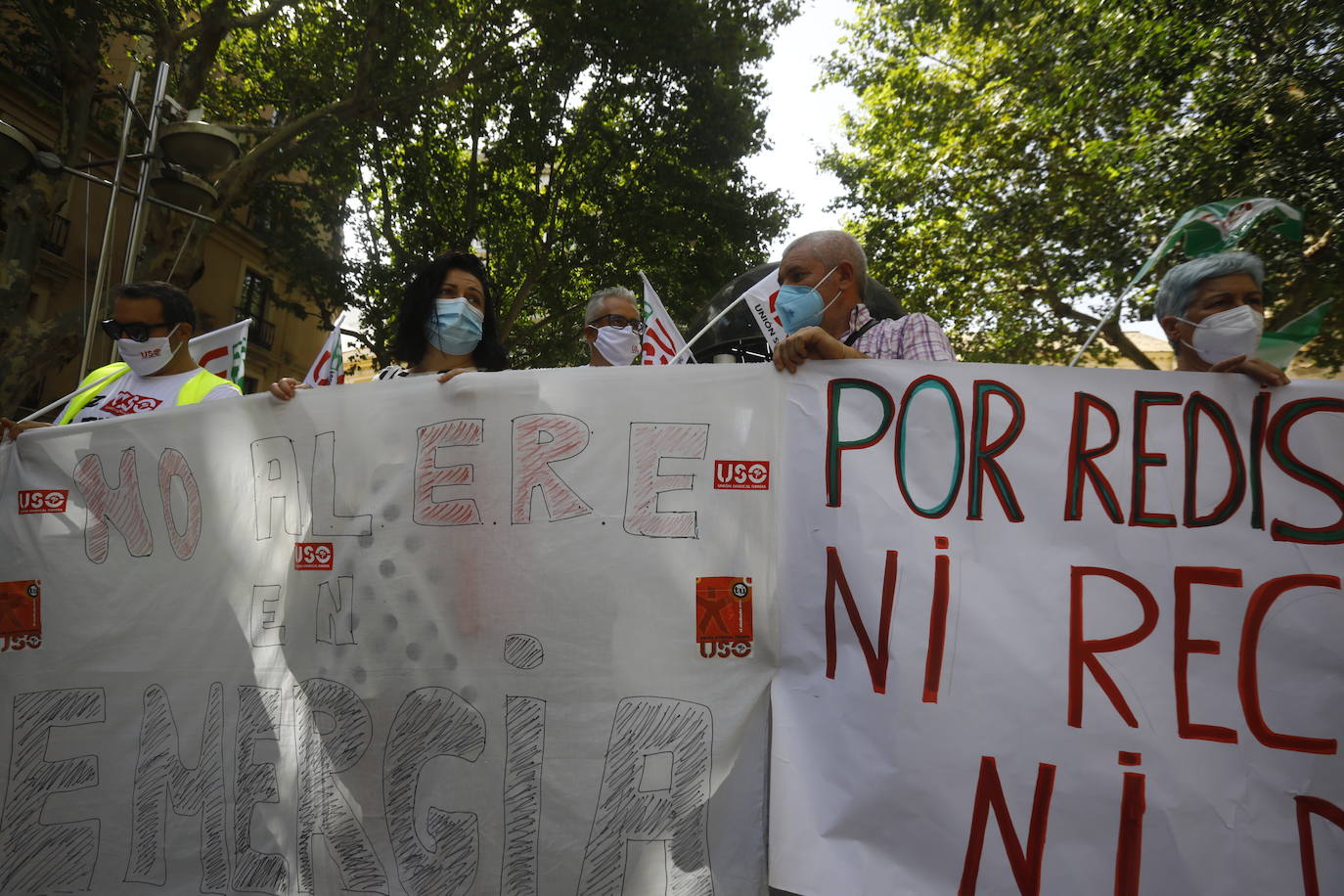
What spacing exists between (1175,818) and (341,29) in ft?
38.9

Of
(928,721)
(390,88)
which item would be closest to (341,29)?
(390,88)

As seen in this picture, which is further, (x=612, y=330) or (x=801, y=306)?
(x=612, y=330)

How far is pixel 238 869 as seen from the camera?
86.5 inches

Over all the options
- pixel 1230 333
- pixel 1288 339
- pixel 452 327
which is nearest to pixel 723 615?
pixel 452 327

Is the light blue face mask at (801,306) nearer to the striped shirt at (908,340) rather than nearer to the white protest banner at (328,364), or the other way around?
the striped shirt at (908,340)

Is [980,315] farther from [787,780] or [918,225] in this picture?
[787,780]

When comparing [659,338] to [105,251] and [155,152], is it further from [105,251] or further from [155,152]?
[155,152]

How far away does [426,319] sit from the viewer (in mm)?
2852

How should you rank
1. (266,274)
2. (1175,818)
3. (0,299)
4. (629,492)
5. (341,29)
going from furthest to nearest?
(266,274)
(341,29)
(0,299)
(629,492)
(1175,818)

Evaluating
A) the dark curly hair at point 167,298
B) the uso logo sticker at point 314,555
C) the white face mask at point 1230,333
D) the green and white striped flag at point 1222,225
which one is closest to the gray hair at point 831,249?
the green and white striped flag at point 1222,225

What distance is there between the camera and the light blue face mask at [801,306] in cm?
262

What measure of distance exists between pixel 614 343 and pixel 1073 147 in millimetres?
8921

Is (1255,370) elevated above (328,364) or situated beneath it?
situated beneath

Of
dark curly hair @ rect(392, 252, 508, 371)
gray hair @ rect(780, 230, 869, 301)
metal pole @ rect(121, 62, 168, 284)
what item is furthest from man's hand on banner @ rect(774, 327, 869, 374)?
metal pole @ rect(121, 62, 168, 284)
